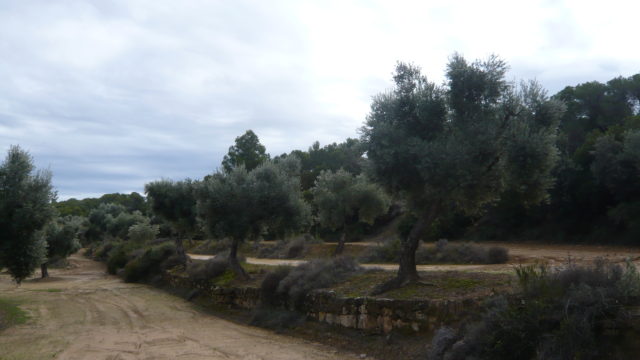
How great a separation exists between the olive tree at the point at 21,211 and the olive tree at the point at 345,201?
19.0 meters

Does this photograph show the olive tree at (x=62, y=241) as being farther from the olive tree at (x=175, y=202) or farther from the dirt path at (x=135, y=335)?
the dirt path at (x=135, y=335)

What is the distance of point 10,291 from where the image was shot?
117 feet

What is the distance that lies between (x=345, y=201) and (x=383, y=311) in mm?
21832

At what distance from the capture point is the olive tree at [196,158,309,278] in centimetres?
2456

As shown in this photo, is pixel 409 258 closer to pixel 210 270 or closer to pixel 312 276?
pixel 312 276

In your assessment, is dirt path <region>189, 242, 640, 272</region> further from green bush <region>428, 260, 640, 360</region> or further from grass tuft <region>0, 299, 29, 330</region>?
grass tuft <region>0, 299, 29, 330</region>

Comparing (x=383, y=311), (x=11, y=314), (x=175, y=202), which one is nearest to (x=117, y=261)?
(x=175, y=202)

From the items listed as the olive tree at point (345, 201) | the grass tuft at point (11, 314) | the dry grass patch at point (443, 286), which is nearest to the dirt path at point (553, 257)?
the dry grass patch at point (443, 286)

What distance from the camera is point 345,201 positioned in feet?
118

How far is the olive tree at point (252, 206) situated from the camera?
24562 millimetres

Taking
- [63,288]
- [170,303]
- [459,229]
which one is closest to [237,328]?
[170,303]

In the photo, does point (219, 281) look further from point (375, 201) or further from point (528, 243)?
point (528, 243)

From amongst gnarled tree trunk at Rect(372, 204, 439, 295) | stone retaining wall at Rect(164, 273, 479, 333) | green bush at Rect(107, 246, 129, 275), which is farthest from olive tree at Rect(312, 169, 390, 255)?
green bush at Rect(107, 246, 129, 275)

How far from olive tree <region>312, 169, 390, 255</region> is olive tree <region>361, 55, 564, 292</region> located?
19.7 meters
